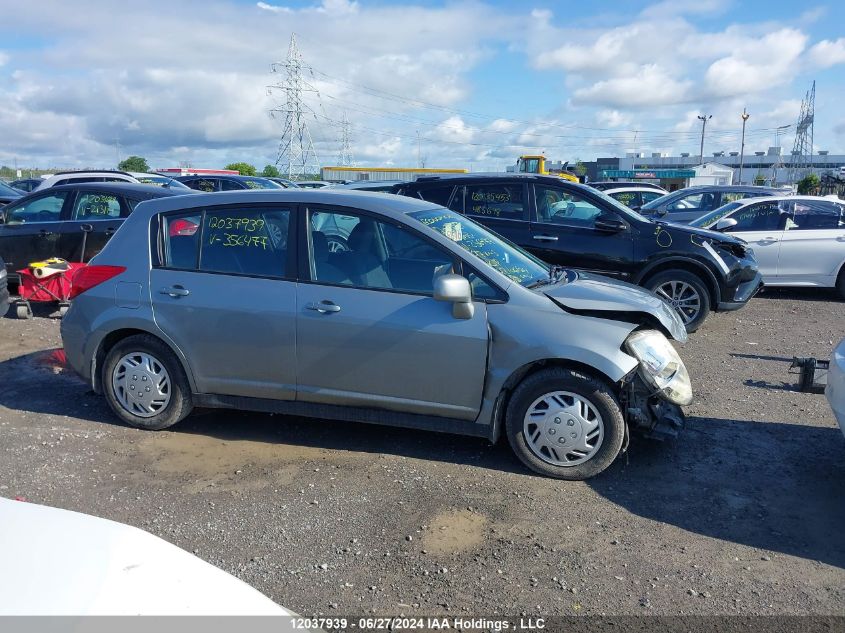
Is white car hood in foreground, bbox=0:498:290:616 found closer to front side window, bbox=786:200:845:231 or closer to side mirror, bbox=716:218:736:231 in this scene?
side mirror, bbox=716:218:736:231

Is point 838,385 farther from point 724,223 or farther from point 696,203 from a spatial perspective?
point 696,203

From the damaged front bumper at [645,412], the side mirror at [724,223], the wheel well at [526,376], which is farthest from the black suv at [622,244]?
the wheel well at [526,376]

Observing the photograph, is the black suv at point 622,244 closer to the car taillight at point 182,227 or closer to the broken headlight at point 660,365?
the broken headlight at point 660,365

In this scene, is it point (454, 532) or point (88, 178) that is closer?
point (454, 532)

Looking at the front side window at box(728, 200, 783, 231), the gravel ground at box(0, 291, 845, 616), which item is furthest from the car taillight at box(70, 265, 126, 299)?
the front side window at box(728, 200, 783, 231)

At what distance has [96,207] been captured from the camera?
9.78 m

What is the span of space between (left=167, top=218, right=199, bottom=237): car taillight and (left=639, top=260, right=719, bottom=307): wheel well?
17.7 ft

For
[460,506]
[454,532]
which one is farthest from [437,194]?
[454,532]

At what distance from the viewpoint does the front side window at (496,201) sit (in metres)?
8.91

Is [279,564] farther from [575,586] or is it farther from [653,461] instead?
[653,461]

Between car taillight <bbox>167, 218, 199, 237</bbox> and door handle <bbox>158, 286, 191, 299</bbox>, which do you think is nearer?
door handle <bbox>158, 286, 191, 299</bbox>

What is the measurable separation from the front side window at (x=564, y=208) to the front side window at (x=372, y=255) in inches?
169

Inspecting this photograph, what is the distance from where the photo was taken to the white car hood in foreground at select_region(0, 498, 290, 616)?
190 centimetres

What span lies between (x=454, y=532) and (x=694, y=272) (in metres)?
5.82
